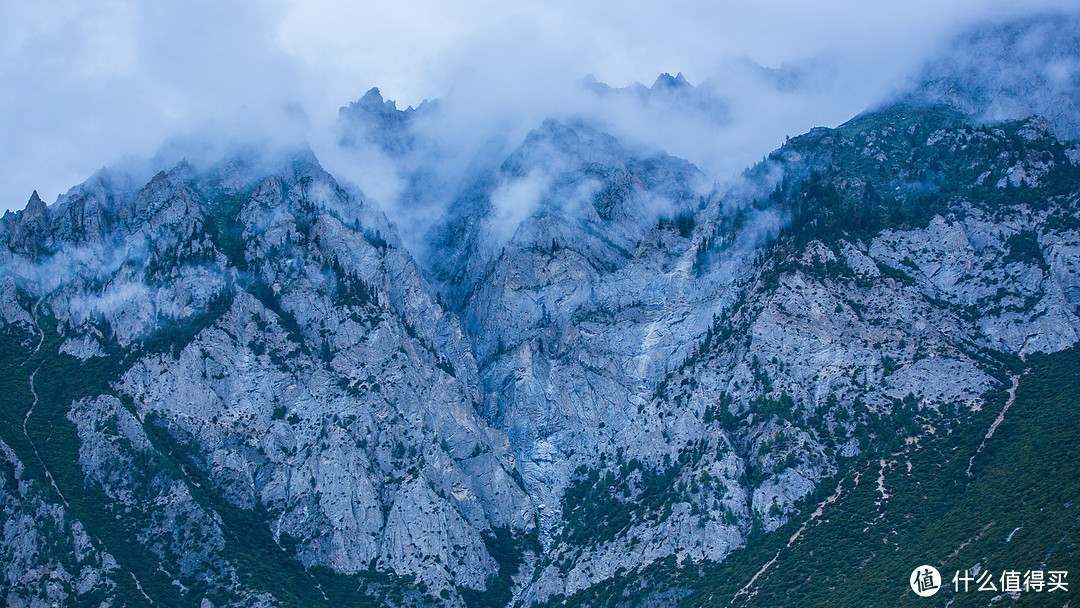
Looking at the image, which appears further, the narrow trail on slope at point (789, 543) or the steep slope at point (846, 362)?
the steep slope at point (846, 362)

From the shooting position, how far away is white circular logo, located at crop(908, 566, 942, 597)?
432ft

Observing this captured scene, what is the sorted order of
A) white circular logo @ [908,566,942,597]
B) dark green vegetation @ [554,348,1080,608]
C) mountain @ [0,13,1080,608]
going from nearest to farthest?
1. dark green vegetation @ [554,348,1080,608]
2. white circular logo @ [908,566,942,597]
3. mountain @ [0,13,1080,608]

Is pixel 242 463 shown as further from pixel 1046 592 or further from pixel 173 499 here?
pixel 1046 592

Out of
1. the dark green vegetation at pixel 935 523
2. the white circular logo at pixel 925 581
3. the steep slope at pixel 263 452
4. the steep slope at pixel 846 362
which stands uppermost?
the steep slope at pixel 263 452

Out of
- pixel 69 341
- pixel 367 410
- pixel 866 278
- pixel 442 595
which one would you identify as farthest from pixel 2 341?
pixel 866 278

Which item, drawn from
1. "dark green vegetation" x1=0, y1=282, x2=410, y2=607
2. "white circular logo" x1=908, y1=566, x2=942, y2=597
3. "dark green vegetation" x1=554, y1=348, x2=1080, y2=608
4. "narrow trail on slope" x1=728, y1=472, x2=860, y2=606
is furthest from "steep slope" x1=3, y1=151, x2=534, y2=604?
"white circular logo" x1=908, y1=566, x2=942, y2=597

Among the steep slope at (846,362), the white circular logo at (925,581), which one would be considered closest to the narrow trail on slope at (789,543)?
the steep slope at (846,362)

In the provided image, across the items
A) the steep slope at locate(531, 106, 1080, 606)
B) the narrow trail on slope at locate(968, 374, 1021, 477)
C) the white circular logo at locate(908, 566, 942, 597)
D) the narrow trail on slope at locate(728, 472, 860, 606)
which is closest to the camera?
the white circular logo at locate(908, 566, 942, 597)

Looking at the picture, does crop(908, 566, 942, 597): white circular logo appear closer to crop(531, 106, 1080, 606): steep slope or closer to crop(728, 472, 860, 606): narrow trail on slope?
crop(728, 472, 860, 606): narrow trail on slope

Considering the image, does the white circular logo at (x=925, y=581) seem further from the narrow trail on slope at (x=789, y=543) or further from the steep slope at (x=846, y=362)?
the steep slope at (x=846, y=362)

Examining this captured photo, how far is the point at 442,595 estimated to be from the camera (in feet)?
572

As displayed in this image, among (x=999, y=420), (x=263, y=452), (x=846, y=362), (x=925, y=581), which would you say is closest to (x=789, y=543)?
(x=925, y=581)

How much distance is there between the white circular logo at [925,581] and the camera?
A: 131750mm

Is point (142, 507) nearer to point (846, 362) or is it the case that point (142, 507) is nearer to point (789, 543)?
point (789, 543)
